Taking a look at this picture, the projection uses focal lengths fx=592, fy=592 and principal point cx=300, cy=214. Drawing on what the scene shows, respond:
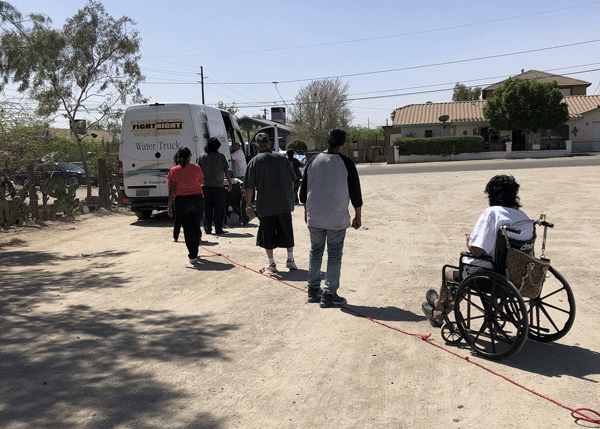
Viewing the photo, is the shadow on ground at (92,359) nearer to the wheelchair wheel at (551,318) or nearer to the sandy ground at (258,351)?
the sandy ground at (258,351)

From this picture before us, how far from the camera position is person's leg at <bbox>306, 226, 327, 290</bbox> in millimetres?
6180

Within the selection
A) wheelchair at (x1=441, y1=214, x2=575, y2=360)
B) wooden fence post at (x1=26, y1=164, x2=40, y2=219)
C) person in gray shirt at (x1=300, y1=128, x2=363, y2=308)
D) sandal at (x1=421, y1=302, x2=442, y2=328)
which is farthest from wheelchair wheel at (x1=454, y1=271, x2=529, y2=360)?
wooden fence post at (x1=26, y1=164, x2=40, y2=219)

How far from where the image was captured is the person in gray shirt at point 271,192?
24.8 feet

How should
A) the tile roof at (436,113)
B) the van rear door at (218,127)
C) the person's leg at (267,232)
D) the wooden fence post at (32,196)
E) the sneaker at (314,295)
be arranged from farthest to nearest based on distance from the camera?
the tile roof at (436,113) → the van rear door at (218,127) → the wooden fence post at (32,196) → the person's leg at (267,232) → the sneaker at (314,295)

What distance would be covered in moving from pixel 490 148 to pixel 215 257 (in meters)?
40.3

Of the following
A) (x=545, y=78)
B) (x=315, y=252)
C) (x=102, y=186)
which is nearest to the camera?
(x=315, y=252)

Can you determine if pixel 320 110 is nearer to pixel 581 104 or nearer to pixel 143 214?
pixel 581 104

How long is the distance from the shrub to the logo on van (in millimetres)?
32329

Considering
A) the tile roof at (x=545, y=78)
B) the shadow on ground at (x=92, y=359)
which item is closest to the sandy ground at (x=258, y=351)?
the shadow on ground at (x=92, y=359)

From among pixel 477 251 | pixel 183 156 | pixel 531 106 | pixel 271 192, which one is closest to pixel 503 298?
pixel 477 251

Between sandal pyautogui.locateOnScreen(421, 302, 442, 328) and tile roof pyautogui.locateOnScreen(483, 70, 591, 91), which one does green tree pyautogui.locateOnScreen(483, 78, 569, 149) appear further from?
sandal pyautogui.locateOnScreen(421, 302, 442, 328)

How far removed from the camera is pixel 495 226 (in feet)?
14.9

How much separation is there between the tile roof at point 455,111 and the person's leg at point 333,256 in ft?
147

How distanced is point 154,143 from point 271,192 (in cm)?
715
